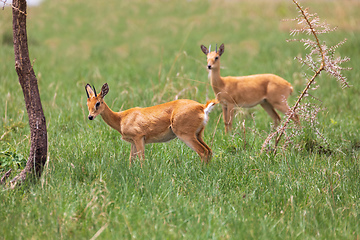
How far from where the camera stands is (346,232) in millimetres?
3617

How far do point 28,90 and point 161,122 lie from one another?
56.2 inches

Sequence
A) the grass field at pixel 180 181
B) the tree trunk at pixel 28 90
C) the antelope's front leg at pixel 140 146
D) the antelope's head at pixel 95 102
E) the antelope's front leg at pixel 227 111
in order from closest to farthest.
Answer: the grass field at pixel 180 181 → the tree trunk at pixel 28 90 → the antelope's head at pixel 95 102 → the antelope's front leg at pixel 140 146 → the antelope's front leg at pixel 227 111

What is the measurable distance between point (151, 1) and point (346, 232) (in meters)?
21.7

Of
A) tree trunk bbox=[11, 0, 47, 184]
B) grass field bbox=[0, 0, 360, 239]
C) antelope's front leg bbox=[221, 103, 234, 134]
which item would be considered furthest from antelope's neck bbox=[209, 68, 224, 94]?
tree trunk bbox=[11, 0, 47, 184]

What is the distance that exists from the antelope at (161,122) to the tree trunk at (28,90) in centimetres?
61

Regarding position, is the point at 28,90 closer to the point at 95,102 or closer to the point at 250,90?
the point at 95,102

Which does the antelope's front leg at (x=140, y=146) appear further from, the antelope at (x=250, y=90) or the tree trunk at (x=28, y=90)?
the antelope at (x=250, y=90)

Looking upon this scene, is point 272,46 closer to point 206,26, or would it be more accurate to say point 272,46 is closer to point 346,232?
point 206,26

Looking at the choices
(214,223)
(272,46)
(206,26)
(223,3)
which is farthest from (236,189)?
(223,3)

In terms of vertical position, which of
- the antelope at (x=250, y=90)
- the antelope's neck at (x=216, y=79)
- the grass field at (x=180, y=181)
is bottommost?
the grass field at (x=180, y=181)

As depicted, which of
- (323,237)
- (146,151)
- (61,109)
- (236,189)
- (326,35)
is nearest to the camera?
(323,237)

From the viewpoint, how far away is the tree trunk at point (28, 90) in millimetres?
4344

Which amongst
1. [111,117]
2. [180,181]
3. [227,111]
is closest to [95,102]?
[111,117]

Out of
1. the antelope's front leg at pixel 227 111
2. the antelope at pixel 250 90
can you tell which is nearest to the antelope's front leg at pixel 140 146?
the antelope's front leg at pixel 227 111
